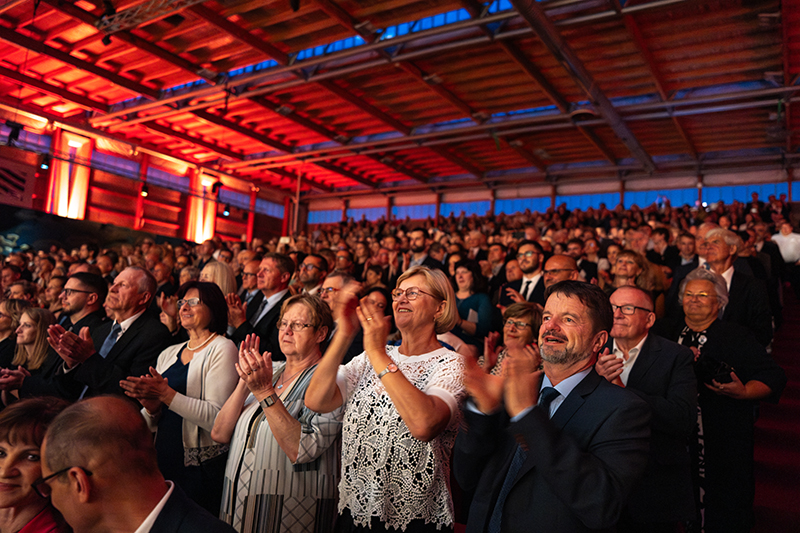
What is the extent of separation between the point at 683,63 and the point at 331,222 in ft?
47.4

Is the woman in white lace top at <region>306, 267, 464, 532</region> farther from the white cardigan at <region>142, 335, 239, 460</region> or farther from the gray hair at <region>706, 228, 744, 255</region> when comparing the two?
the gray hair at <region>706, 228, 744, 255</region>

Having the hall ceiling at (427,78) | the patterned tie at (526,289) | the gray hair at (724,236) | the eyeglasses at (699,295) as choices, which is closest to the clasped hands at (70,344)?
the eyeglasses at (699,295)

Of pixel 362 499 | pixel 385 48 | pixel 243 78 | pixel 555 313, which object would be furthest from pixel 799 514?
pixel 243 78

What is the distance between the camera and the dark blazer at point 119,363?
7.85 ft

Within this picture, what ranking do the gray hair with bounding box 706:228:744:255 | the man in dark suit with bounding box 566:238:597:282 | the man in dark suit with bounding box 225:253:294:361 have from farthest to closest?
the man in dark suit with bounding box 566:238:597:282 < the gray hair with bounding box 706:228:744:255 < the man in dark suit with bounding box 225:253:294:361

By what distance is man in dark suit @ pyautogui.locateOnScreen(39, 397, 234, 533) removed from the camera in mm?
1055

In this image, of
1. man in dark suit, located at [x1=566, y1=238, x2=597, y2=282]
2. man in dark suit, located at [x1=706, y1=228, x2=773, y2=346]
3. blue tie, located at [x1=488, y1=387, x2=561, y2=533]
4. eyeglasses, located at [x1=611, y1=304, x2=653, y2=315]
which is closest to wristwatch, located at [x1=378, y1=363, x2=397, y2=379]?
blue tie, located at [x1=488, y1=387, x2=561, y2=533]

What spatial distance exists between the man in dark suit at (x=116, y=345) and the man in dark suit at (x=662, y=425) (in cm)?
212

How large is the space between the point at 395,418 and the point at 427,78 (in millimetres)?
8964

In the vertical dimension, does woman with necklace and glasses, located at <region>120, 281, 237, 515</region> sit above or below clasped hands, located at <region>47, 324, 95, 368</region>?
below

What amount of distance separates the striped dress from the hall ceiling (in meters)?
6.20

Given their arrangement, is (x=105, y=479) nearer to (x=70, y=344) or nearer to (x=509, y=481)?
(x=509, y=481)

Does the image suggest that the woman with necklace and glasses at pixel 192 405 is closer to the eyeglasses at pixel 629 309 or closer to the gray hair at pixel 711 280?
the eyeglasses at pixel 629 309

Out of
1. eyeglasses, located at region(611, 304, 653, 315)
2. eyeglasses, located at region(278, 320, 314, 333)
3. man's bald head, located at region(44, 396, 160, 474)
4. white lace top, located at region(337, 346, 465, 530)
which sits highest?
eyeglasses, located at region(611, 304, 653, 315)
